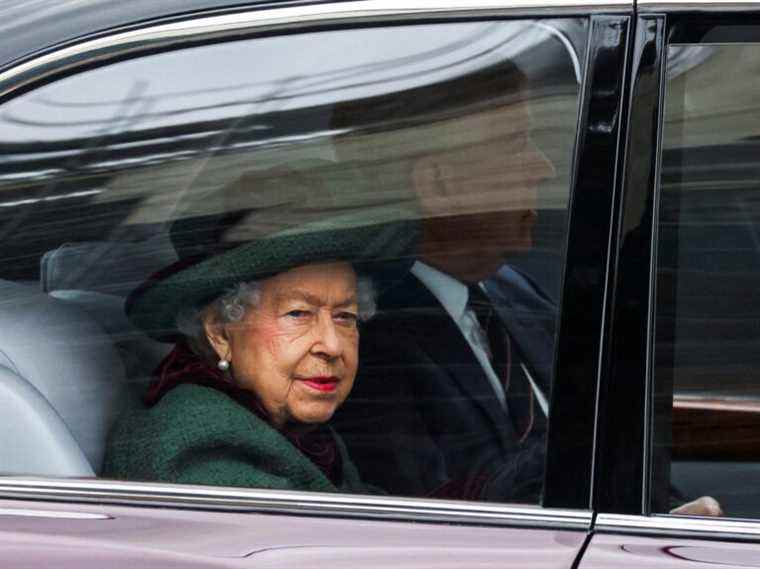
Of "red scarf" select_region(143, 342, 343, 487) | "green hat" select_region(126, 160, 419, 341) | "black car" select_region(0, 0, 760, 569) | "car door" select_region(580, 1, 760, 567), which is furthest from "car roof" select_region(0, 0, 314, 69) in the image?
"car door" select_region(580, 1, 760, 567)

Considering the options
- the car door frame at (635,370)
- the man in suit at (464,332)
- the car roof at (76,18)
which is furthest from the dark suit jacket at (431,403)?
the car roof at (76,18)

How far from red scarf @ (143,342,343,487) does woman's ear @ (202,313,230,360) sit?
3 cm

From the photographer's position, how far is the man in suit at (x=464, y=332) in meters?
2.00

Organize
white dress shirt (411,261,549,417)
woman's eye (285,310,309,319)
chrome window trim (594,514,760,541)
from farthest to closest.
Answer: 1. woman's eye (285,310,309,319)
2. white dress shirt (411,261,549,417)
3. chrome window trim (594,514,760,541)

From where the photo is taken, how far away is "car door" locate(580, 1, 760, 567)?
193cm

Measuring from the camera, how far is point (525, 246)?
1996 mm

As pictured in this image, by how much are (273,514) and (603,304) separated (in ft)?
1.65

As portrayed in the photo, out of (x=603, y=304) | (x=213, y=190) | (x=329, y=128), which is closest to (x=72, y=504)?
(x=213, y=190)

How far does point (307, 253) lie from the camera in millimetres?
2080

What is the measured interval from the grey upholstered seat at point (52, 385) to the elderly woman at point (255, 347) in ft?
0.15

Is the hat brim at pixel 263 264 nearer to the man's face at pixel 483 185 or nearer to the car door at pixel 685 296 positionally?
the man's face at pixel 483 185

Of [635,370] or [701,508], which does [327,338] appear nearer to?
[635,370]

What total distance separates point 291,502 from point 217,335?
10.4 inches

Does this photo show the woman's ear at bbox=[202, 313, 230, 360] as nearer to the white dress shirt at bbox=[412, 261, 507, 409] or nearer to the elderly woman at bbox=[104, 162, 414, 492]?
the elderly woman at bbox=[104, 162, 414, 492]
